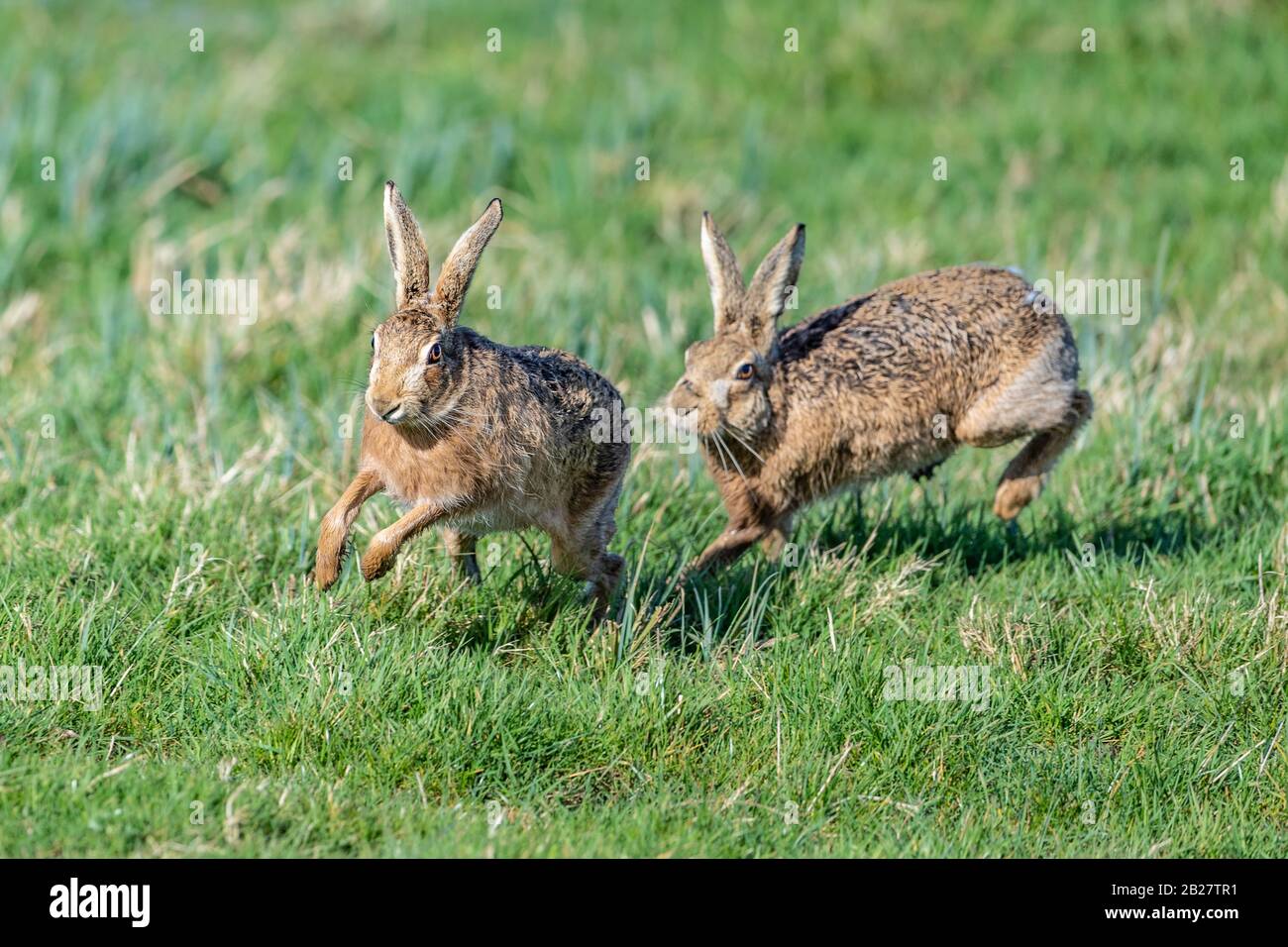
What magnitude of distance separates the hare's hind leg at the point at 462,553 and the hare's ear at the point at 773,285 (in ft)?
4.27

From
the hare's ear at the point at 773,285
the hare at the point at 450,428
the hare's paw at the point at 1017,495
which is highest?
the hare's ear at the point at 773,285

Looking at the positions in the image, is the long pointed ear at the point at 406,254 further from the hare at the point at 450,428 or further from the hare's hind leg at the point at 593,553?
the hare's hind leg at the point at 593,553

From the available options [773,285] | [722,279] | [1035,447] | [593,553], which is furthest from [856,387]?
[593,553]

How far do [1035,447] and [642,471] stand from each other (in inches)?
60.4

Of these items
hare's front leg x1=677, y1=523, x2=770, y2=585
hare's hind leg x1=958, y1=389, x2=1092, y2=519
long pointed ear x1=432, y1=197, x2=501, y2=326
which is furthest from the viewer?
hare's hind leg x1=958, y1=389, x2=1092, y2=519

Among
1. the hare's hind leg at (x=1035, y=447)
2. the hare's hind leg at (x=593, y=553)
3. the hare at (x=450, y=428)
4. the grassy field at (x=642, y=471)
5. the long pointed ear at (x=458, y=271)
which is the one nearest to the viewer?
the grassy field at (x=642, y=471)

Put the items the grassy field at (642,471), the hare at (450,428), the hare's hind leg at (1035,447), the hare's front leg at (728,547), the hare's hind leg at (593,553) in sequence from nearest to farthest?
the grassy field at (642,471) < the hare at (450,428) < the hare's hind leg at (593,553) < the hare's front leg at (728,547) < the hare's hind leg at (1035,447)

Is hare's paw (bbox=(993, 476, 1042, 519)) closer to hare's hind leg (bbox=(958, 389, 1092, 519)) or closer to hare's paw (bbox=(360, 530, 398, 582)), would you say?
hare's hind leg (bbox=(958, 389, 1092, 519))

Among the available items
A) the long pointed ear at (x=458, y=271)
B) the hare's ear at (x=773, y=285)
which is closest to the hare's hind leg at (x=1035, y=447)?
the hare's ear at (x=773, y=285)

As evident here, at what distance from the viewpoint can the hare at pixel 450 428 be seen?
15.8 ft

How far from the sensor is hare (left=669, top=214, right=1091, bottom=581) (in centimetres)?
595

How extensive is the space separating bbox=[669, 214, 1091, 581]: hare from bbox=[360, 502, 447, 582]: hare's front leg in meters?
1.21

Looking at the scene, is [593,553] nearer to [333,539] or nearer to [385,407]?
[333,539]

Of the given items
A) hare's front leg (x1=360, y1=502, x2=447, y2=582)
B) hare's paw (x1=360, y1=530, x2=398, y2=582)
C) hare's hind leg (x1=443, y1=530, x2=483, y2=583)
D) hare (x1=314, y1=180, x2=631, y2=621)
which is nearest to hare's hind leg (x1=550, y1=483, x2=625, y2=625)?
hare (x1=314, y1=180, x2=631, y2=621)
